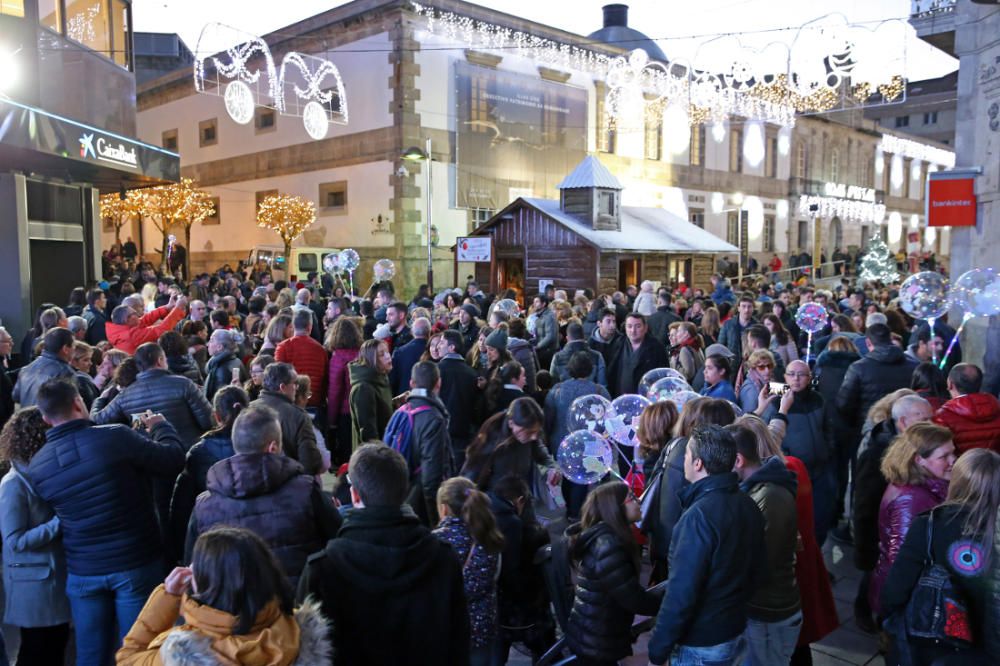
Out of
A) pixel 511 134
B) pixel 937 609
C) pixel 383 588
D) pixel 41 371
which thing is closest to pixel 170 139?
pixel 511 134

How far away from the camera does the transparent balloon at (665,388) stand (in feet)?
17.1

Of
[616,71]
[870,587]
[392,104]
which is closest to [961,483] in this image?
[870,587]

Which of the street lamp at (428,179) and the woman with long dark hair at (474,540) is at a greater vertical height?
the street lamp at (428,179)

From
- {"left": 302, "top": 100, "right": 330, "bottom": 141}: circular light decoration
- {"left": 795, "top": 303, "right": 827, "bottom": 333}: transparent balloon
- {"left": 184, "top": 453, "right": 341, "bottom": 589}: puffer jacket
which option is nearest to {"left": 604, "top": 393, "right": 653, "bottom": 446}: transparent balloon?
{"left": 184, "top": 453, "right": 341, "bottom": 589}: puffer jacket

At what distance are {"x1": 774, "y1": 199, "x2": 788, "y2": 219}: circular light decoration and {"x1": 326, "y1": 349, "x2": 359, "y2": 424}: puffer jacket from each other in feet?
108

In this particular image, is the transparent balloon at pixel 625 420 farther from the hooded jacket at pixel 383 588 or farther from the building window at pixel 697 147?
the building window at pixel 697 147

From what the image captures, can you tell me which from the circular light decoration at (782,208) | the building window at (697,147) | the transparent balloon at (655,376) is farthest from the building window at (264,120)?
the transparent balloon at (655,376)

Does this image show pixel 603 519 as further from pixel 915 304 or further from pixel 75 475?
pixel 915 304

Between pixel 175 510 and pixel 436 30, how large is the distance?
20.9m

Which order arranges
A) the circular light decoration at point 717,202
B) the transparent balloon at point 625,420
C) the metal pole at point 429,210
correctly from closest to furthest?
the transparent balloon at point 625,420
the metal pole at point 429,210
the circular light decoration at point 717,202

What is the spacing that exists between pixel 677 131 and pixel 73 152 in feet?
82.8

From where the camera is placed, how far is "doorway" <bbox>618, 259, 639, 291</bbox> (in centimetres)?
2186

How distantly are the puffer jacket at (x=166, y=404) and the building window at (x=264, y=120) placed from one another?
23.3 m

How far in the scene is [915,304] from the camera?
24.7 ft
